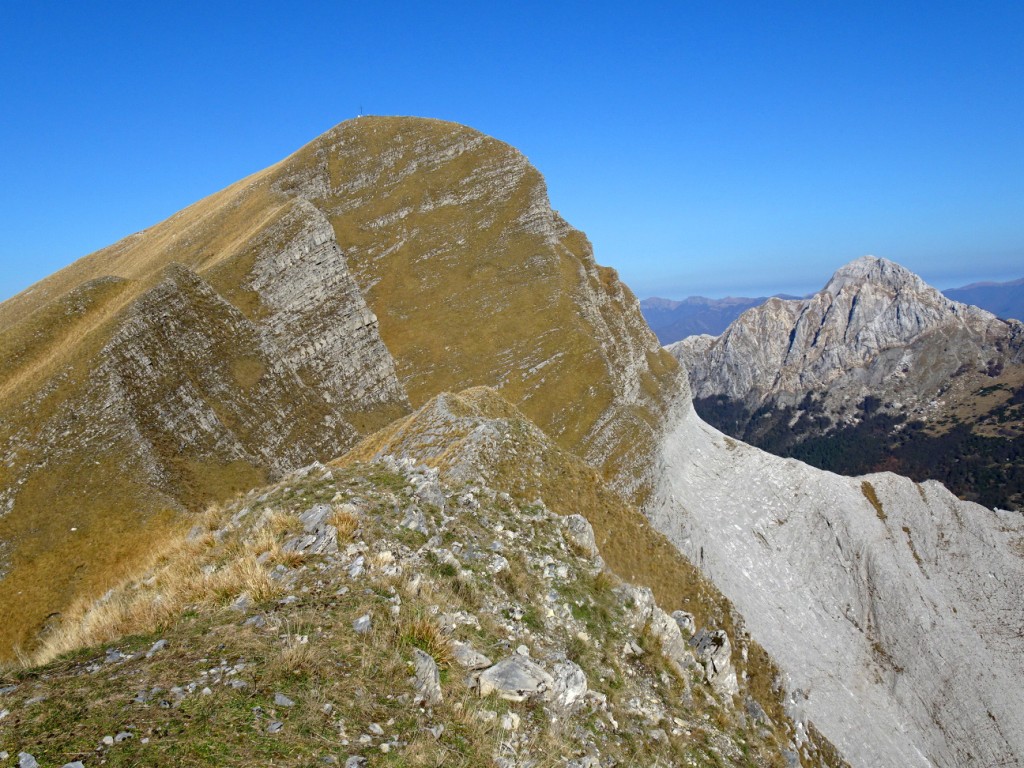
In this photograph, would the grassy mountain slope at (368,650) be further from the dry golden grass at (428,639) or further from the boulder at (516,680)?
the boulder at (516,680)

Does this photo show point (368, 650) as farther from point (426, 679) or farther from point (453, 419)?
point (453, 419)

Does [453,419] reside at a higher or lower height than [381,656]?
higher

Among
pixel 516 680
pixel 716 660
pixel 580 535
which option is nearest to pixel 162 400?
pixel 580 535

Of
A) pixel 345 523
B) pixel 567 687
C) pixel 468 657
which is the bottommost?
pixel 567 687

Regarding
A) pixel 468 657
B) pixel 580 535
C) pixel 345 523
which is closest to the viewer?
pixel 468 657

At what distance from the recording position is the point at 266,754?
21.6 ft

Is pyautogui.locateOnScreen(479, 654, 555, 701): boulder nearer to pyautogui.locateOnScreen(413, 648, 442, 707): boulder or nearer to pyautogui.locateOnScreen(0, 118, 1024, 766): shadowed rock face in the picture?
pyautogui.locateOnScreen(413, 648, 442, 707): boulder

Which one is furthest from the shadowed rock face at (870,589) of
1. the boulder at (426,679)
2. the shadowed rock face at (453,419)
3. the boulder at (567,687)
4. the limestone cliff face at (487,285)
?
the boulder at (426,679)

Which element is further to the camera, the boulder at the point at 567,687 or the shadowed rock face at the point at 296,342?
the shadowed rock face at the point at 296,342

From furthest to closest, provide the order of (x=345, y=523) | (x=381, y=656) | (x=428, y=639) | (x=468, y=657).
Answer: (x=345, y=523) → (x=468, y=657) → (x=428, y=639) → (x=381, y=656)

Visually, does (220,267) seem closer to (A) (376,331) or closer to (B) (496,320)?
(A) (376,331)

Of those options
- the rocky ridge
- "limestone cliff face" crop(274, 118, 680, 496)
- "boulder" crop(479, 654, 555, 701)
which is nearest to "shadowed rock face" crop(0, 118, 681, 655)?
"limestone cliff face" crop(274, 118, 680, 496)

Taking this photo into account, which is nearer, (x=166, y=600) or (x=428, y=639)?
(x=428, y=639)

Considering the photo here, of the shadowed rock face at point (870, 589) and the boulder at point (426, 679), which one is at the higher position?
the boulder at point (426, 679)
